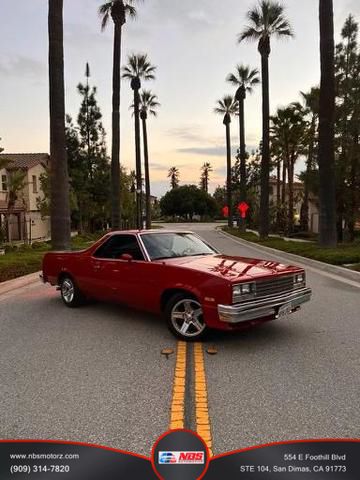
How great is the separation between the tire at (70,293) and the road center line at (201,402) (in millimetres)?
3375

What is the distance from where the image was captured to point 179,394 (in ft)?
13.1

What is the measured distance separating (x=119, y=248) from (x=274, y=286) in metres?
2.80

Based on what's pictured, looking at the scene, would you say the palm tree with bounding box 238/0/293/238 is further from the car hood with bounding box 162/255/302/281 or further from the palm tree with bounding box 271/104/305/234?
the car hood with bounding box 162/255/302/281

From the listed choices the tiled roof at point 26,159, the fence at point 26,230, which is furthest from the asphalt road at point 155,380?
the tiled roof at point 26,159

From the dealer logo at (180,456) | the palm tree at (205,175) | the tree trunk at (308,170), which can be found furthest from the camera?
the palm tree at (205,175)

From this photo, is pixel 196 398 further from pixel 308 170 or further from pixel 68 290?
pixel 308 170

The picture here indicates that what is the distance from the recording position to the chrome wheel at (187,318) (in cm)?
557

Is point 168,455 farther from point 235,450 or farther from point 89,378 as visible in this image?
point 89,378

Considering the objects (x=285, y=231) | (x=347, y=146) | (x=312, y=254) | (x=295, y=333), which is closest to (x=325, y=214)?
(x=312, y=254)

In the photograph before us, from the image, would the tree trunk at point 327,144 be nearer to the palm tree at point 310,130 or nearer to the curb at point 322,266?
the curb at point 322,266

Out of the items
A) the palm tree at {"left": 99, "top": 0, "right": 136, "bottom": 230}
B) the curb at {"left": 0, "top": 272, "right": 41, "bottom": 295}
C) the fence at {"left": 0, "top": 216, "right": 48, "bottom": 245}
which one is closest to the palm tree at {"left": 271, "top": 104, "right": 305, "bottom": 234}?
the palm tree at {"left": 99, "top": 0, "right": 136, "bottom": 230}

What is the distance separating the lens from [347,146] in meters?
23.0

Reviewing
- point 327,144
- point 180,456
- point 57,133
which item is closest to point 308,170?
point 327,144

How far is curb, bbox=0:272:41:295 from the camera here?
403 inches
